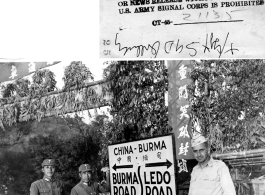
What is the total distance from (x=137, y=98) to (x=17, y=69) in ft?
3.20

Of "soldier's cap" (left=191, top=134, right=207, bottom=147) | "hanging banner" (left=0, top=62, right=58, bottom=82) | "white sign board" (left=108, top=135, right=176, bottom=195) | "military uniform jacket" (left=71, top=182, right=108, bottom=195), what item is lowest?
"military uniform jacket" (left=71, top=182, right=108, bottom=195)

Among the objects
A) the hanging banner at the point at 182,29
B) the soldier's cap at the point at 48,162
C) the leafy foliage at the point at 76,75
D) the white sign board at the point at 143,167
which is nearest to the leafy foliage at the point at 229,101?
the hanging banner at the point at 182,29

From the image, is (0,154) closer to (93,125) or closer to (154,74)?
(93,125)

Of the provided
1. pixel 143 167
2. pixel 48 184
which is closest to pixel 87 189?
pixel 48 184

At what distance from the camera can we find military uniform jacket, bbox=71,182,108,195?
3602 mm

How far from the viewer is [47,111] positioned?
371 cm

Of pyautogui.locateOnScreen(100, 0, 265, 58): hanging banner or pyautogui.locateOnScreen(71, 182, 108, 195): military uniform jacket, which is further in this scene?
pyautogui.locateOnScreen(71, 182, 108, 195): military uniform jacket

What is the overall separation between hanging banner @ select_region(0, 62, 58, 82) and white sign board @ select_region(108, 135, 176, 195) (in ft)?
2.85

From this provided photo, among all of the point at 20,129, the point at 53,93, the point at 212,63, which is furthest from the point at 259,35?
the point at 20,129

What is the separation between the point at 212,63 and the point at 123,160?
945mm

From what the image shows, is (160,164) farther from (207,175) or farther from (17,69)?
(17,69)
